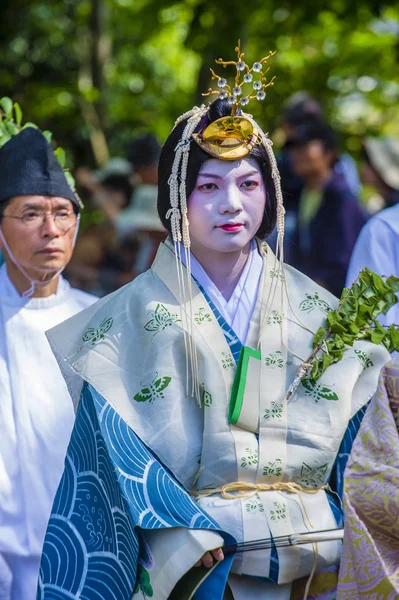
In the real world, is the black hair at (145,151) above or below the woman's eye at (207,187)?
above

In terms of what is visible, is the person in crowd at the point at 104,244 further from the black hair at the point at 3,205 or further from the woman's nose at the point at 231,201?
the woman's nose at the point at 231,201

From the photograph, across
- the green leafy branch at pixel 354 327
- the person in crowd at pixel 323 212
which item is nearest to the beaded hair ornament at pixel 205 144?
the green leafy branch at pixel 354 327

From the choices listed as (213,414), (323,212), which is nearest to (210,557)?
(213,414)

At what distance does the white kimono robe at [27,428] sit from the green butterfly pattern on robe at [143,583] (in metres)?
1.22

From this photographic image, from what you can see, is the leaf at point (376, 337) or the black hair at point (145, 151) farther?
the black hair at point (145, 151)

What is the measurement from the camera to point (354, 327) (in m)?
3.98

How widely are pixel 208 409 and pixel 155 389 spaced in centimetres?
19

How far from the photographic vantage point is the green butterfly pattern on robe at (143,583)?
363cm

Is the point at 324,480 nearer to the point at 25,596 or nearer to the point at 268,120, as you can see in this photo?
the point at 25,596

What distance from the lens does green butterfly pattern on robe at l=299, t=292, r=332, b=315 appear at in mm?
4043

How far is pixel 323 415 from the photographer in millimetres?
3820

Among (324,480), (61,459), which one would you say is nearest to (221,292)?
(324,480)

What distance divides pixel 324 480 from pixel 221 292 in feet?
2.36

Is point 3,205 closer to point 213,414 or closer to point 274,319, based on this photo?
point 274,319
